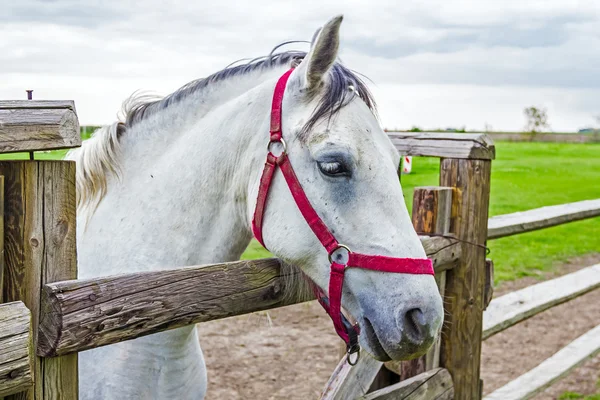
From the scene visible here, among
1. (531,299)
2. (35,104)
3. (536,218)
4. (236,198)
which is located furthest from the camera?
(531,299)

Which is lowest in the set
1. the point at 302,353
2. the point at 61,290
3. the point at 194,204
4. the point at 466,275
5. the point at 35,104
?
the point at 302,353

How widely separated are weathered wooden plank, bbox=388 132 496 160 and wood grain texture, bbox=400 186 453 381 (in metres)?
0.20

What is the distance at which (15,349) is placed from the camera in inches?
54.5

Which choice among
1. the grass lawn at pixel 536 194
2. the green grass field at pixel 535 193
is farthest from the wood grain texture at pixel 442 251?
the grass lawn at pixel 536 194

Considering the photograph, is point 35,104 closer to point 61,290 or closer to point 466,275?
point 61,290

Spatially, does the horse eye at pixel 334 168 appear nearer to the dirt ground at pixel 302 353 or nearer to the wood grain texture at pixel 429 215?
the wood grain texture at pixel 429 215

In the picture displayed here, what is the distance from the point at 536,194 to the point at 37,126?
17340mm

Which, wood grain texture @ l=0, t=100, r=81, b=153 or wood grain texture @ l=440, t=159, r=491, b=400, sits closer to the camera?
wood grain texture @ l=0, t=100, r=81, b=153

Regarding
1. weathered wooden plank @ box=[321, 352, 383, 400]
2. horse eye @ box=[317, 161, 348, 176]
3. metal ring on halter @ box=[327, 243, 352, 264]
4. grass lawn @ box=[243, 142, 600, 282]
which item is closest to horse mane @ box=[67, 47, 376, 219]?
horse eye @ box=[317, 161, 348, 176]

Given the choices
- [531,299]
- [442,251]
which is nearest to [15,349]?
[442,251]

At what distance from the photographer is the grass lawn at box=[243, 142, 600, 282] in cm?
1046

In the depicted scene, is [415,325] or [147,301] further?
[415,325]

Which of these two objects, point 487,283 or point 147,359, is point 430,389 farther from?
point 147,359

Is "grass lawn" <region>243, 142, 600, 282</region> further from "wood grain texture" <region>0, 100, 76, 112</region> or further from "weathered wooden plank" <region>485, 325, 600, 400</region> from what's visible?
"wood grain texture" <region>0, 100, 76, 112</region>
